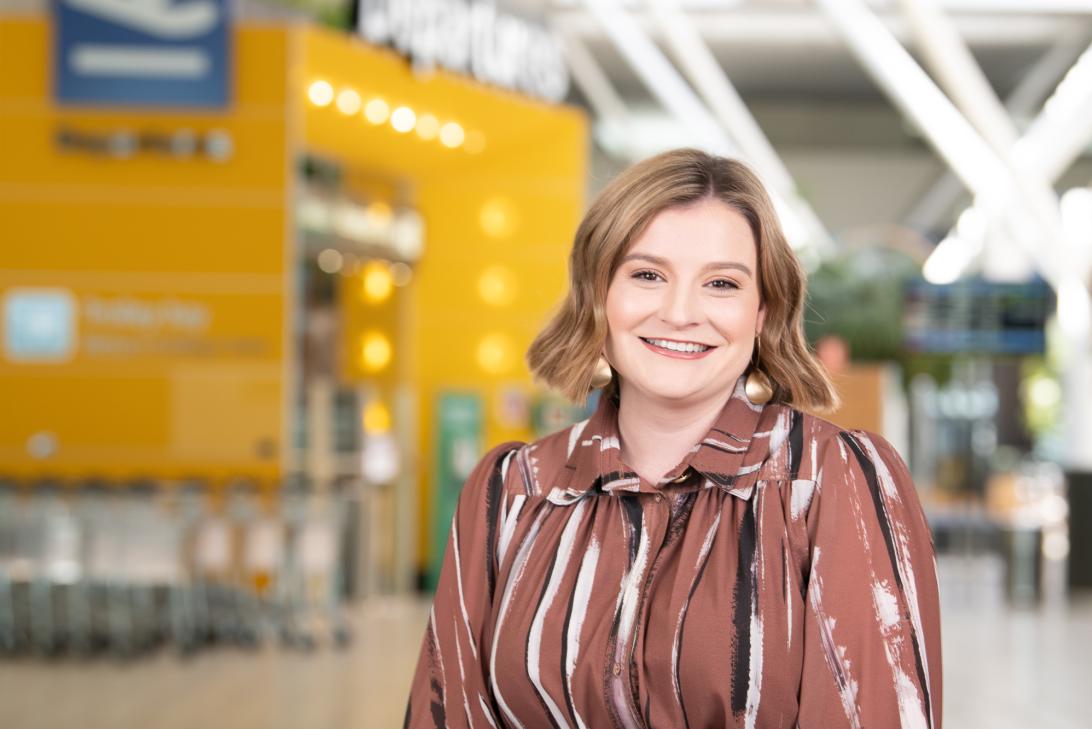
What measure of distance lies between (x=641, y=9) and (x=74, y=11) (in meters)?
8.36

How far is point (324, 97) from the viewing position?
9656 millimetres

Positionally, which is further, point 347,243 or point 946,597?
point 946,597

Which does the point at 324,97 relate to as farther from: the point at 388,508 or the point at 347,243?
the point at 388,508

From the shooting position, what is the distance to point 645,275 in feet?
5.49

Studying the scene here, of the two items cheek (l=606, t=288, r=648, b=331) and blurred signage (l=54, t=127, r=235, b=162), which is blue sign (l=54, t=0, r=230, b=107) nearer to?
blurred signage (l=54, t=127, r=235, b=162)

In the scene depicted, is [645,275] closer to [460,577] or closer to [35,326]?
[460,577]

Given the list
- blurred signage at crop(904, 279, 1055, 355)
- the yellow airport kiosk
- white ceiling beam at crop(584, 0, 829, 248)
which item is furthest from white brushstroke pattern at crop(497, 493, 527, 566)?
white ceiling beam at crop(584, 0, 829, 248)

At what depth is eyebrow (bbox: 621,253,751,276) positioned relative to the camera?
1629 mm

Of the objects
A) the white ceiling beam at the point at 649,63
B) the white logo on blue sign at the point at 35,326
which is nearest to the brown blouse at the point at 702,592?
the white logo on blue sign at the point at 35,326

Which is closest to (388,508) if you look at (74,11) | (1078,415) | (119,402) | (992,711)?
(119,402)

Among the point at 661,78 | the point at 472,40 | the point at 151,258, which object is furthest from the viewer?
the point at 661,78

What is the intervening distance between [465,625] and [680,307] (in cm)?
44

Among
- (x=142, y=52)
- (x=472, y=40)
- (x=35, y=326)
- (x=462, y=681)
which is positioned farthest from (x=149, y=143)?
(x=462, y=681)

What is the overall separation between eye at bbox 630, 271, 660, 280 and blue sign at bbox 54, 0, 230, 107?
293 inches
